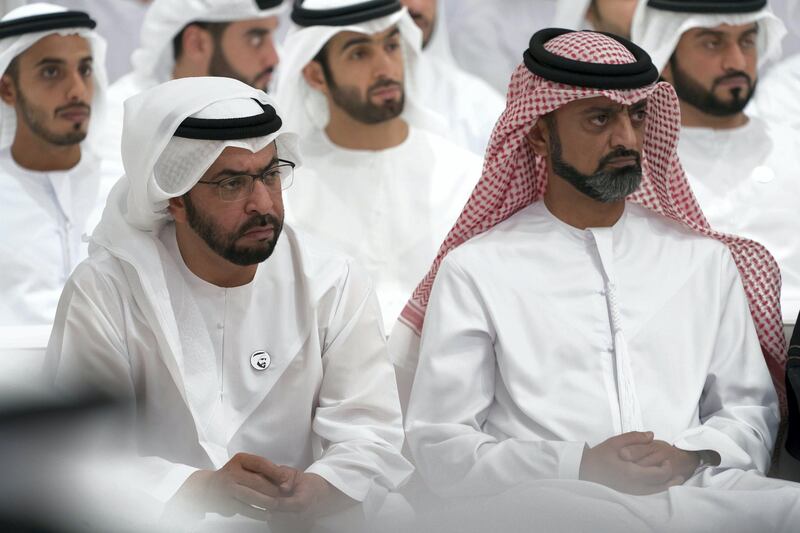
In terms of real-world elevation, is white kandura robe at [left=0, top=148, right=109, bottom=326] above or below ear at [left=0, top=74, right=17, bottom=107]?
below

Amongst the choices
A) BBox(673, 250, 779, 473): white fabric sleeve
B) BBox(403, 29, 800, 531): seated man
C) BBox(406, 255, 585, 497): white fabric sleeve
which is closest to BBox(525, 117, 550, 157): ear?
BBox(403, 29, 800, 531): seated man

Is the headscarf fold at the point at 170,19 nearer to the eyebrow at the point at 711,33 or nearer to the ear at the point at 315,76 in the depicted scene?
the ear at the point at 315,76

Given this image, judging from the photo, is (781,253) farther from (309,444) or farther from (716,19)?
(309,444)

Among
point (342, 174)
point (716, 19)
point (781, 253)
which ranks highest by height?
point (716, 19)

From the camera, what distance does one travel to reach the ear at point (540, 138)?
3.27 metres

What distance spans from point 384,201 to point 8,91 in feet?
5.38

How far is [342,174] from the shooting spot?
5496mm

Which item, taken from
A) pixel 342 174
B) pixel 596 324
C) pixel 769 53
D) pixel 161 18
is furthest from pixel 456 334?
pixel 161 18

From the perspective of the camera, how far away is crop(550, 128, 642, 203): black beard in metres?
3.15

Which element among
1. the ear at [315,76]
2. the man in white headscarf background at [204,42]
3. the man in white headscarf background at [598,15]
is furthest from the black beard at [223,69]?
the man in white headscarf background at [598,15]

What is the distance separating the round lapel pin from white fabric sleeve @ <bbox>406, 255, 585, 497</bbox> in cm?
35

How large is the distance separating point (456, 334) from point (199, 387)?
60 cm

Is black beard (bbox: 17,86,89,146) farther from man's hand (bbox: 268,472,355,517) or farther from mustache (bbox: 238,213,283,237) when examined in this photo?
man's hand (bbox: 268,472,355,517)

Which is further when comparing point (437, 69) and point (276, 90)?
point (437, 69)
